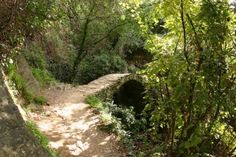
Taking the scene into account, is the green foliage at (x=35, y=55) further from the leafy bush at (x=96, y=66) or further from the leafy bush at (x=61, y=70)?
the leafy bush at (x=96, y=66)

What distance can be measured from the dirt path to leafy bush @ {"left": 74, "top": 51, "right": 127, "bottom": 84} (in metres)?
5.86

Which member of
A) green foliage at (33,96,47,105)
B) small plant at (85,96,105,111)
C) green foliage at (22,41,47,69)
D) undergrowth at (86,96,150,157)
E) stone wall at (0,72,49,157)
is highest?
green foliage at (22,41,47,69)

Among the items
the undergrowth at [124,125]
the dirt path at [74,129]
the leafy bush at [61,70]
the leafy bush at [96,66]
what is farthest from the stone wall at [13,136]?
the leafy bush at [96,66]

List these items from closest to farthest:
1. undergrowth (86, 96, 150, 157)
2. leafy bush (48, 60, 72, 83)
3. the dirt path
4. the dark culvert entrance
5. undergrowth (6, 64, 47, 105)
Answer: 1. the dirt path
2. undergrowth (86, 96, 150, 157)
3. undergrowth (6, 64, 47, 105)
4. the dark culvert entrance
5. leafy bush (48, 60, 72, 83)

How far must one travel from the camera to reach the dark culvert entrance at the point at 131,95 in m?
13.7

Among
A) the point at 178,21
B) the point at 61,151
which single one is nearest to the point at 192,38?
the point at 178,21

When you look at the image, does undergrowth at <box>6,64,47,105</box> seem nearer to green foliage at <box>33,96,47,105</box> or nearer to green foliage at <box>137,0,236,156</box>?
green foliage at <box>33,96,47,105</box>

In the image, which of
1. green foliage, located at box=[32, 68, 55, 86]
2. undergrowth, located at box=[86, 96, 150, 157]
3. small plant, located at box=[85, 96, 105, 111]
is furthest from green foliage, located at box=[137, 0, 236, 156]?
green foliage, located at box=[32, 68, 55, 86]

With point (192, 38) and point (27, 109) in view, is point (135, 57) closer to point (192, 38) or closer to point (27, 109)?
point (27, 109)

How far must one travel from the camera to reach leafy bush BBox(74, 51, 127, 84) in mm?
17859

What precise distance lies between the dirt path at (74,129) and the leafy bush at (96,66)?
5.86m

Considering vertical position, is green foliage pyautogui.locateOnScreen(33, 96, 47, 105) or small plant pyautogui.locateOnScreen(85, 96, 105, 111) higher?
green foliage pyautogui.locateOnScreen(33, 96, 47, 105)

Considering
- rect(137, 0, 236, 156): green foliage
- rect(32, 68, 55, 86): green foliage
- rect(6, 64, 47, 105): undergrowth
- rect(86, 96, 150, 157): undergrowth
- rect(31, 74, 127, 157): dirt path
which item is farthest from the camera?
rect(32, 68, 55, 86): green foliage

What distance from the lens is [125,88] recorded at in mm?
14141
